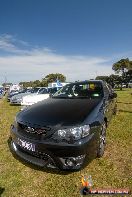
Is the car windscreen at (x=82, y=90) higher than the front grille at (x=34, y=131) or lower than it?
higher

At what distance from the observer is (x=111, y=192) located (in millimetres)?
3297

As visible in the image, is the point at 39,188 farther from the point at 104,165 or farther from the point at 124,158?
the point at 124,158

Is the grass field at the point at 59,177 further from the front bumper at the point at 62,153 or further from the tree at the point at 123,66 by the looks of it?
the tree at the point at 123,66

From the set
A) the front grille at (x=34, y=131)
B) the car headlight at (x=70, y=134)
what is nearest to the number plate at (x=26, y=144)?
the front grille at (x=34, y=131)

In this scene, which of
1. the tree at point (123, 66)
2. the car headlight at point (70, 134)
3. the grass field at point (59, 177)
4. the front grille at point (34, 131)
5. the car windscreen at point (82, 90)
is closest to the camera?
the grass field at point (59, 177)

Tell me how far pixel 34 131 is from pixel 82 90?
2.49 meters

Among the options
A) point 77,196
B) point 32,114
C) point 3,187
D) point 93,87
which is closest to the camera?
point 77,196

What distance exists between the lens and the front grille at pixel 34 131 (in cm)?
→ 362

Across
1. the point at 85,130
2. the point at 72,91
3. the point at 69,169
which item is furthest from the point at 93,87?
the point at 69,169

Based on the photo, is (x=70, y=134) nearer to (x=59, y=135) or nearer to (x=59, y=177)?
(x=59, y=135)

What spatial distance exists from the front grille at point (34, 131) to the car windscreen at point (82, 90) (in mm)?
1948

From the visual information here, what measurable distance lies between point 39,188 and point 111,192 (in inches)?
44.1

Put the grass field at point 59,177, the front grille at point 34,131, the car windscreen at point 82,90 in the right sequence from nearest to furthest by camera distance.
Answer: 1. the grass field at point 59,177
2. the front grille at point 34,131
3. the car windscreen at point 82,90

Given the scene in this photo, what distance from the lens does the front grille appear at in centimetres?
362
